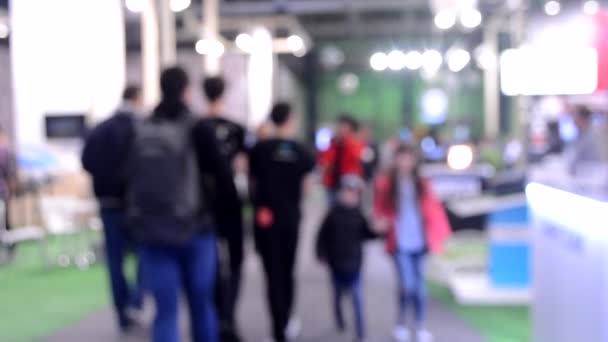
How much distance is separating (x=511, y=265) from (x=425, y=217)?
199 centimetres

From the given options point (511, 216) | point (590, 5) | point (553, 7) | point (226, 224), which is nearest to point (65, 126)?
point (511, 216)

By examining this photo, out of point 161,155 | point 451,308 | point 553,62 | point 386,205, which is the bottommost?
point 451,308

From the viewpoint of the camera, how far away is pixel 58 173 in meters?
9.89

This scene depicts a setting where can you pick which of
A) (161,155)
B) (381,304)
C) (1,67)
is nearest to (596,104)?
(381,304)

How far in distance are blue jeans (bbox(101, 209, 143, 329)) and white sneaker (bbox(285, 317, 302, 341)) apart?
1076mm

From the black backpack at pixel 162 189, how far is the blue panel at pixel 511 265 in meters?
3.64

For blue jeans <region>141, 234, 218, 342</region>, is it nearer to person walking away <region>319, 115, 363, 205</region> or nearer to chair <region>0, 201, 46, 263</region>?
person walking away <region>319, 115, 363, 205</region>

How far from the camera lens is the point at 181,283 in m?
3.46

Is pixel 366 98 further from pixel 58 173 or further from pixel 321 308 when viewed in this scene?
pixel 321 308

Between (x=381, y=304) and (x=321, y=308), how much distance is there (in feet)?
1.62

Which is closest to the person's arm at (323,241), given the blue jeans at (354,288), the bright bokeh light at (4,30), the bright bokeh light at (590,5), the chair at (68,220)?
the blue jeans at (354,288)

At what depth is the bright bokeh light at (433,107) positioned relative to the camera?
22.3m

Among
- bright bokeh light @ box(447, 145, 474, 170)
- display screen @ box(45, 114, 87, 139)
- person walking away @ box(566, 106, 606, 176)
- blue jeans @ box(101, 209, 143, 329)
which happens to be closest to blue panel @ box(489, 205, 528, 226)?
person walking away @ box(566, 106, 606, 176)

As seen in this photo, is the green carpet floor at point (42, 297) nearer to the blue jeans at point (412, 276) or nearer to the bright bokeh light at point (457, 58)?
the blue jeans at point (412, 276)
